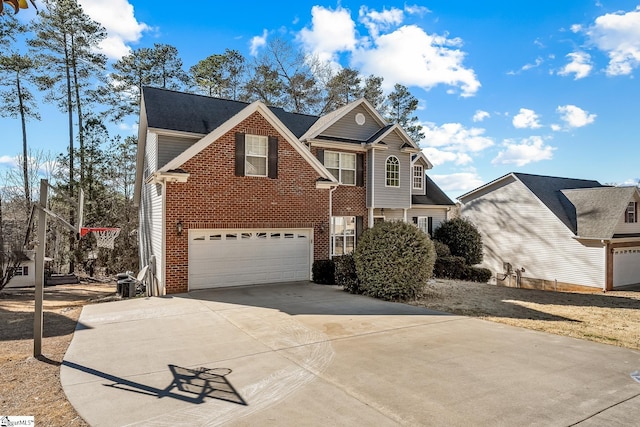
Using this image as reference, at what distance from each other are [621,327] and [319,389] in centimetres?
Answer: 808

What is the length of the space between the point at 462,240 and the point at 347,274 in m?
10.9

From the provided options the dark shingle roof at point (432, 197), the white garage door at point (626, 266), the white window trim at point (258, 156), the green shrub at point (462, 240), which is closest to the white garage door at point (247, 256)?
the white window trim at point (258, 156)

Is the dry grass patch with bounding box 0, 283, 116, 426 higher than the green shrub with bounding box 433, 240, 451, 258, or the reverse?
the green shrub with bounding box 433, 240, 451, 258

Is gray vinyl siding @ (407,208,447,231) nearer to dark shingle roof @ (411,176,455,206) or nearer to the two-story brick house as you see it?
dark shingle roof @ (411,176,455,206)

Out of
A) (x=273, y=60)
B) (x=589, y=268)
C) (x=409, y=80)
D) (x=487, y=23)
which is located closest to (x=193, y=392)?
(x=487, y=23)

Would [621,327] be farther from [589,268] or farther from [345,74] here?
[345,74]

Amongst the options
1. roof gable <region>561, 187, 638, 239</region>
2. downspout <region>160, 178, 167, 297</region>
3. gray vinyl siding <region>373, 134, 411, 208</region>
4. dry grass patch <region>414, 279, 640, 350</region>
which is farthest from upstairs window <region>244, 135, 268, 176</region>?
roof gable <region>561, 187, 638, 239</region>

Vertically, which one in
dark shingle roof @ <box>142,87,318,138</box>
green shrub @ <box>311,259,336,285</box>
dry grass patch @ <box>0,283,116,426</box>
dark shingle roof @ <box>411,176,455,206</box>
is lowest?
dry grass patch @ <box>0,283,116,426</box>

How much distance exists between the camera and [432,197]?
72.5 ft

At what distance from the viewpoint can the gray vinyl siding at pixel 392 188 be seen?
1777 centimetres

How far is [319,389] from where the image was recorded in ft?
15.2

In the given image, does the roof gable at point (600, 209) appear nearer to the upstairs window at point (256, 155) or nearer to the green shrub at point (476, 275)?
the green shrub at point (476, 275)

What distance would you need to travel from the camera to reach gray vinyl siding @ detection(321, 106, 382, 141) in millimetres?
17219

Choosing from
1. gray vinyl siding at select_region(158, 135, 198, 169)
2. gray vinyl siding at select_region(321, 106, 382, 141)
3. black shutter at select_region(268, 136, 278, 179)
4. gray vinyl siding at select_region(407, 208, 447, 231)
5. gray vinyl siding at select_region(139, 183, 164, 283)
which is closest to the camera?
gray vinyl siding at select_region(139, 183, 164, 283)
